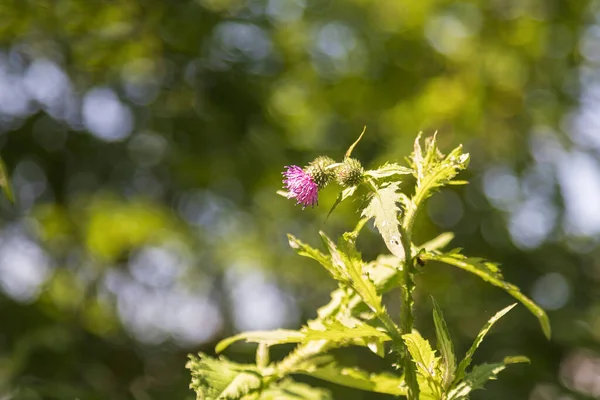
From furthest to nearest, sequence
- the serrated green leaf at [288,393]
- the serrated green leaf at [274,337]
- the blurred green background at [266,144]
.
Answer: the blurred green background at [266,144] < the serrated green leaf at [288,393] < the serrated green leaf at [274,337]

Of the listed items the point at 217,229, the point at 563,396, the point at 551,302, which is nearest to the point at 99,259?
the point at 217,229

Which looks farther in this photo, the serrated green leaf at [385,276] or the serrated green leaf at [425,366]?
the serrated green leaf at [385,276]

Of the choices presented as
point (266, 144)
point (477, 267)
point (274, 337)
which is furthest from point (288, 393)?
point (266, 144)

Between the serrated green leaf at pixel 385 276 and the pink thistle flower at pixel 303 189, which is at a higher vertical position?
the pink thistle flower at pixel 303 189

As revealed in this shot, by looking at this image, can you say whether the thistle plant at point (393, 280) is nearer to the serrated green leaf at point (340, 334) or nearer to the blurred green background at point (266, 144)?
the serrated green leaf at point (340, 334)

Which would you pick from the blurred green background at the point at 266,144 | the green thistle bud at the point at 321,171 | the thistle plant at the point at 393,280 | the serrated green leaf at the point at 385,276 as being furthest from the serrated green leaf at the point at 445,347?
the blurred green background at the point at 266,144

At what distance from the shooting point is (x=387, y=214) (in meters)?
0.83

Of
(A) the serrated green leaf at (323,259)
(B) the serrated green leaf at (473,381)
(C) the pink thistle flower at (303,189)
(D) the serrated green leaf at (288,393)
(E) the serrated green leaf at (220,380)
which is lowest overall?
(D) the serrated green leaf at (288,393)

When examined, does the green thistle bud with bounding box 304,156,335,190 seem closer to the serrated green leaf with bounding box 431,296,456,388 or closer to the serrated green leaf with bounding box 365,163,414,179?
the serrated green leaf with bounding box 365,163,414,179

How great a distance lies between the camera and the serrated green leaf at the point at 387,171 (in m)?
0.86

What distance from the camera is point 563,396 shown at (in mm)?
2676

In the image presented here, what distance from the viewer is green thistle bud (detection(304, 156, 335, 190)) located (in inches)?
36.5

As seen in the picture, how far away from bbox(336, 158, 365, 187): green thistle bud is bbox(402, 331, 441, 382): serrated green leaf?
205mm

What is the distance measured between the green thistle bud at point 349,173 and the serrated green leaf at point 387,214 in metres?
0.03
